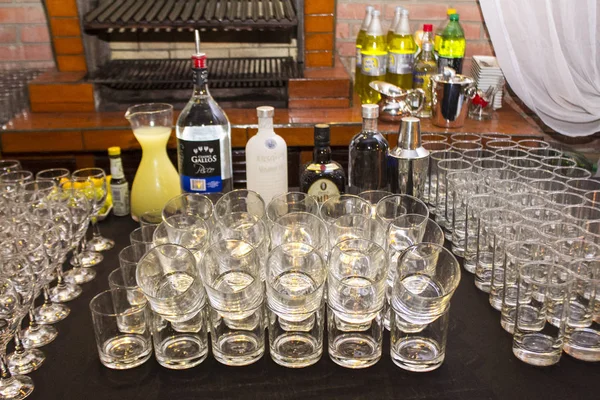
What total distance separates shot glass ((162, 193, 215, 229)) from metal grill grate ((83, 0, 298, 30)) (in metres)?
1.19

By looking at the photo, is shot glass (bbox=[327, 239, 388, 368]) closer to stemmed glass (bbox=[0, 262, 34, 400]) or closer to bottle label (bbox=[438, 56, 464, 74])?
stemmed glass (bbox=[0, 262, 34, 400])

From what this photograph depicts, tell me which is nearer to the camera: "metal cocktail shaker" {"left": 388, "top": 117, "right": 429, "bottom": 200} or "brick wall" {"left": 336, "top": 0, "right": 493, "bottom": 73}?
"metal cocktail shaker" {"left": 388, "top": 117, "right": 429, "bottom": 200}

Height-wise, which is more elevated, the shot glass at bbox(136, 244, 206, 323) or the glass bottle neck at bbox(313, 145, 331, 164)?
the glass bottle neck at bbox(313, 145, 331, 164)

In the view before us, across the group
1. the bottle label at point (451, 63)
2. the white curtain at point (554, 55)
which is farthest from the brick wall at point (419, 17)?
the white curtain at point (554, 55)

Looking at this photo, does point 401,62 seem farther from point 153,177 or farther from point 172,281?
point 172,281

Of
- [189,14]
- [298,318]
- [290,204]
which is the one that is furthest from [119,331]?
[189,14]

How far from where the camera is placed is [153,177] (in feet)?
4.85

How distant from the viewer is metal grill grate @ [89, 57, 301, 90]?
2.40m

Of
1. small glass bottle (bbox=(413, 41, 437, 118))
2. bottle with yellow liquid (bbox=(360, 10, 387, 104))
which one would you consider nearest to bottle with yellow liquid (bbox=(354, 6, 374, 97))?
bottle with yellow liquid (bbox=(360, 10, 387, 104))

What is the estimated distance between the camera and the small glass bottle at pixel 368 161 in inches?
57.0

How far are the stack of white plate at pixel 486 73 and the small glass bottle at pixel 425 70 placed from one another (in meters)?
0.20

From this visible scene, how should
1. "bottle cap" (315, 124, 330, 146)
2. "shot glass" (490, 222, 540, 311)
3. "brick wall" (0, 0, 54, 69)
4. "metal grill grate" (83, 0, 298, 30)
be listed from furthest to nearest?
"brick wall" (0, 0, 54, 69) → "metal grill grate" (83, 0, 298, 30) → "bottle cap" (315, 124, 330, 146) → "shot glass" (490, 222, 540, 311)

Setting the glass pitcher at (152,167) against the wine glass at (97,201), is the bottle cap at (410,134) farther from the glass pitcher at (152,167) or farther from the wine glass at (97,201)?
the wine glass at (97,201)

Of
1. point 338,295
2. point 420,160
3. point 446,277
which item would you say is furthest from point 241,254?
point 420,160
